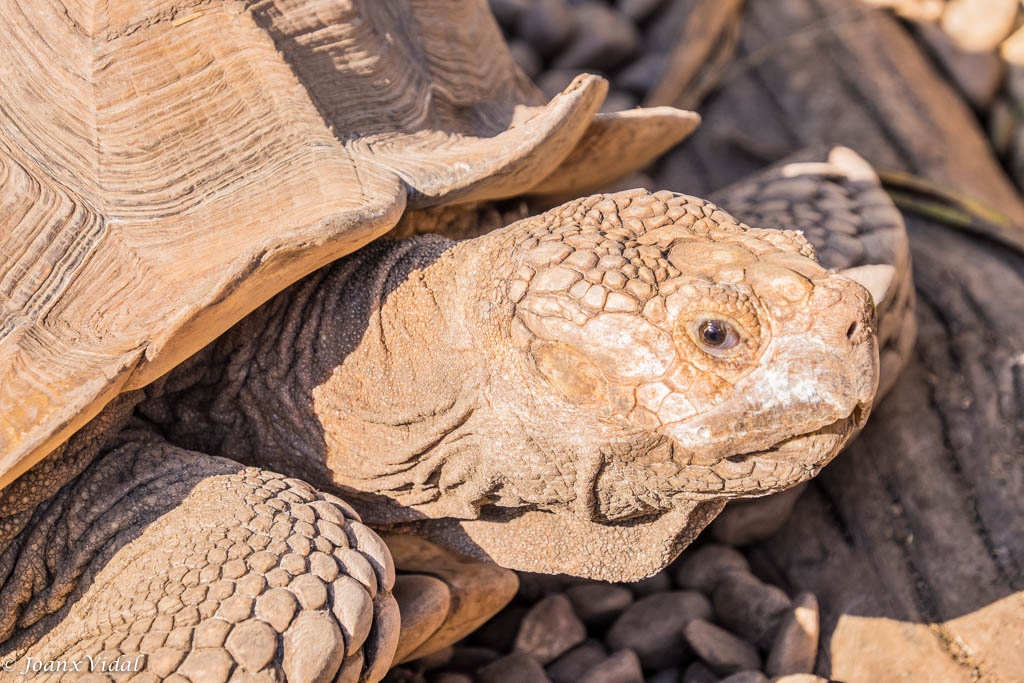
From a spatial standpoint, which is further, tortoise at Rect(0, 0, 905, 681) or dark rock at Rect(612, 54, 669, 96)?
dark rock at Rect(612, 54, 669, 96)

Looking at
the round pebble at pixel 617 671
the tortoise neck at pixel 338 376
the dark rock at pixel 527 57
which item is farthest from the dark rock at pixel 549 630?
the dark rock at pixel 527 57

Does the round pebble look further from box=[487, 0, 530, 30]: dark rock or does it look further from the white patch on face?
box=[487, 0, 530, 30]: dark rock

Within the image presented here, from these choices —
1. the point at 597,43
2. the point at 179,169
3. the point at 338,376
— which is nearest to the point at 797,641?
the point at 338,376

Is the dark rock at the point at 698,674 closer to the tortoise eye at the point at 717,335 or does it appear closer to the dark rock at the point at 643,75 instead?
the tortoise eye at the point at 717,335

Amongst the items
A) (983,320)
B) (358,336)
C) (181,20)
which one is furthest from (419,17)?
(983,320)

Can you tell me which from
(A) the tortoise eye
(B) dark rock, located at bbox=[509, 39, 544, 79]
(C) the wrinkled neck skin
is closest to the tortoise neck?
(C) the wrinkled neck skin

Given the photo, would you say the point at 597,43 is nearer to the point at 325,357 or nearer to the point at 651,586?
the point at 651,586
